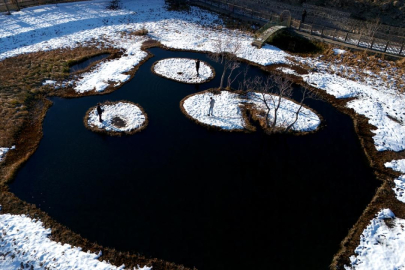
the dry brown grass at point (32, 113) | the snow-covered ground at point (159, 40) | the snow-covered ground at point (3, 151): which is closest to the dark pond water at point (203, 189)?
the dry brown grass at point (32, 113)

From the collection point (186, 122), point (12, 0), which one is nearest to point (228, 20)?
point (186, 122)

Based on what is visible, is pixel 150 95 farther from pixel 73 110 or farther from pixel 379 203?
pixel 379 203

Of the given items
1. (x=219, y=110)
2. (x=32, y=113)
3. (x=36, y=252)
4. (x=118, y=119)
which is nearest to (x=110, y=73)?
(x=118, y=119)

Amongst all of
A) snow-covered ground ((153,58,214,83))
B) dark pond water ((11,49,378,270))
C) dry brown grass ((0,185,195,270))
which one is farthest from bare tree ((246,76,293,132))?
dry brown grass ((0,185,195,270))

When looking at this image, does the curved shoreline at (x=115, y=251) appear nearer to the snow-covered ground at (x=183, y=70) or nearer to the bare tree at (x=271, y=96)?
the bare tree at (x=271, y=96)

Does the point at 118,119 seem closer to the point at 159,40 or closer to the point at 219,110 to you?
the point at 219,110

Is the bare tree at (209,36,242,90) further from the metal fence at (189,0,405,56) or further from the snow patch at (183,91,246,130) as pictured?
the metal fence at (189,0,405,56)
